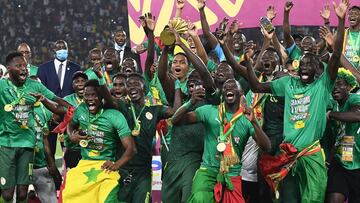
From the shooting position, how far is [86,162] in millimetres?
10766

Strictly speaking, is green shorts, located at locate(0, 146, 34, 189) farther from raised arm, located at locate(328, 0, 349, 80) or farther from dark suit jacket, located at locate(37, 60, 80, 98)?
raised arm, located at locate(328, 0, 349, 80)

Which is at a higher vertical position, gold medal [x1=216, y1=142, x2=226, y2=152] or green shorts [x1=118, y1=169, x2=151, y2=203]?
gold medal [x1=216, y1=142, x2=226, y2=152]

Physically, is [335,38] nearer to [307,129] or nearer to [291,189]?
[307,129]

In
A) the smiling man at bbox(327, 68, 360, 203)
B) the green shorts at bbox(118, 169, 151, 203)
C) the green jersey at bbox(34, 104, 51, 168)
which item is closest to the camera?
the smiling man at bbox(327, 68, 360, 203)

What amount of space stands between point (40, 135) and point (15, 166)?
855 mm

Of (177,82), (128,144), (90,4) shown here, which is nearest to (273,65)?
(177,82)

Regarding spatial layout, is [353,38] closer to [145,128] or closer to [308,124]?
[308,124]

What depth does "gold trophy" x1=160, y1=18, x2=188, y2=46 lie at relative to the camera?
36.8 ft

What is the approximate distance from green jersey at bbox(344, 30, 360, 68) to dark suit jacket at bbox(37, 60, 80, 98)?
12.9ft

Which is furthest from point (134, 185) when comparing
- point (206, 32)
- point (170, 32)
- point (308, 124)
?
point (206, 32)

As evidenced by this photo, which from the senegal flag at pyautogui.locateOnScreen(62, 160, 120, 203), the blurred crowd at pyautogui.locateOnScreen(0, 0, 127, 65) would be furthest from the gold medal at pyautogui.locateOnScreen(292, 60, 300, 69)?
the blurred crowd at pyautogui.locateOnScreen(0, 0, 127, 65)

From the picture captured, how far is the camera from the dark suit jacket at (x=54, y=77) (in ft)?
47.3

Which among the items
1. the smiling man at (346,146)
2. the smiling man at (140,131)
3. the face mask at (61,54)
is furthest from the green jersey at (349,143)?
the face mask at (61,54)

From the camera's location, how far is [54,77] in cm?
1446
